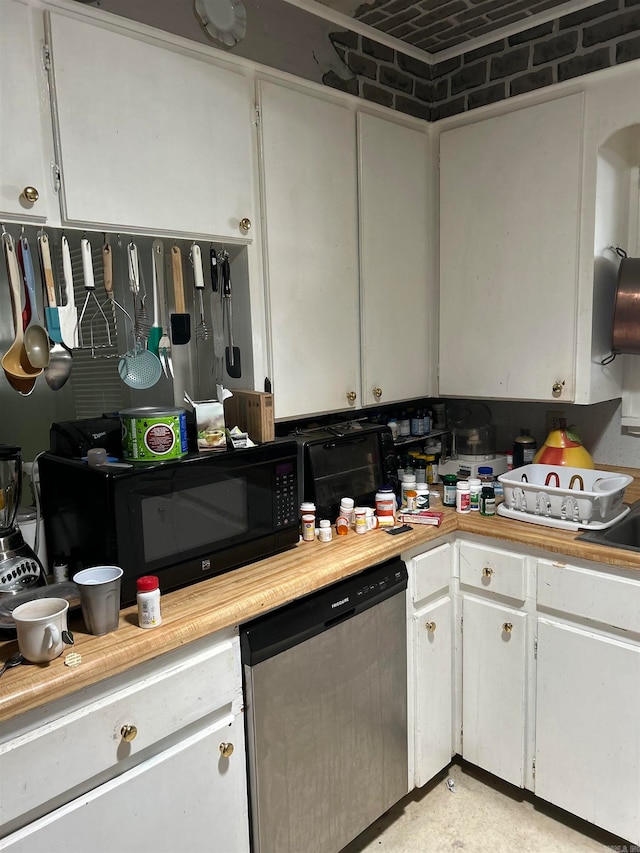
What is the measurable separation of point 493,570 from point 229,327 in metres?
1.12

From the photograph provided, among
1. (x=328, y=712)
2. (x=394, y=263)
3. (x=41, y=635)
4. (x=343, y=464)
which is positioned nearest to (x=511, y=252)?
(x=394, y=263)

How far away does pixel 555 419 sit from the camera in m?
2.42

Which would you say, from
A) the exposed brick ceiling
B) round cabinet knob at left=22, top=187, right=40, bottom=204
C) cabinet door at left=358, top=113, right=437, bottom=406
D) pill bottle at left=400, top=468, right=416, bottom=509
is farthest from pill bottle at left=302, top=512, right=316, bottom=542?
the exposed brick ceiling

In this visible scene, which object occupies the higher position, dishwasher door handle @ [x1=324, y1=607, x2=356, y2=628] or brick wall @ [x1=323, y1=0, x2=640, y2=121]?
brick wall @ [x1=323, y1=0, x2=640, y2=121]

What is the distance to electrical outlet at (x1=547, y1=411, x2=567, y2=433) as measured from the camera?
2414mm

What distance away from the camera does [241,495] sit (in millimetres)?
1599

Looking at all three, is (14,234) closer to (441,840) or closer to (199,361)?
(199,361)

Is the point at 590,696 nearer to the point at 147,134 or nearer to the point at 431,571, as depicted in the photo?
the point at 431,571

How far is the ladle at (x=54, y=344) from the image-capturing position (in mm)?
1423

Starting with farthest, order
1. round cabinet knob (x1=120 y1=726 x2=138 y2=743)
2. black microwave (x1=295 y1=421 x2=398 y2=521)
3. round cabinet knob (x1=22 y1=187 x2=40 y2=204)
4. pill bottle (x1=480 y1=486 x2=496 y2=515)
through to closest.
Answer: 1. pill bottle (x1=480 y1=486 x2=496 y2=515)
2. black microwave (x1=295 y1=421 x2=398 y2=521)
3. round cabinet knob (x1=22 y1=187 x2=40 y2=204)
4. round cabinet knob (x1=120 y1=726 x2=138 y2=743)

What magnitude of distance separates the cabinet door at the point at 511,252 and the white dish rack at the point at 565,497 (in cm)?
28

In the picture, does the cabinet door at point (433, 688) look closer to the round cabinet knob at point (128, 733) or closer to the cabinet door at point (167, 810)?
the cabinet door at point (167, 810)

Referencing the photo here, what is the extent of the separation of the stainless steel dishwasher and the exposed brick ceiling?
5.97 feet

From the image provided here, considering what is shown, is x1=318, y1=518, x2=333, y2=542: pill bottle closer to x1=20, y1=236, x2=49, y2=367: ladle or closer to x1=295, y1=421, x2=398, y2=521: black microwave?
x1=295, y1=421, x2=398, y2=521: black microwave
